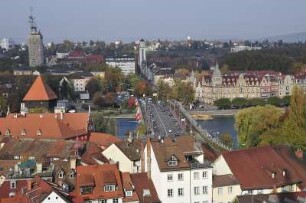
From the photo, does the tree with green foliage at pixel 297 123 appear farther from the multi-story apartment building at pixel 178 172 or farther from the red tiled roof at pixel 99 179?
the red tiled roof at pixel 99 179

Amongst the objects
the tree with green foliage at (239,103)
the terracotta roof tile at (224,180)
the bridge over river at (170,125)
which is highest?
the terracotta roof tile at (224,180)

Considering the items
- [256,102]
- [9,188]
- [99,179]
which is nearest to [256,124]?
[99,179]

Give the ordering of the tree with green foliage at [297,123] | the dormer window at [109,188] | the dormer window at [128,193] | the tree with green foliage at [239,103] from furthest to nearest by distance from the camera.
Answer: the tree with green foliage at [239,103], the tree with green foliage at [297,123], the dormer window at [128,193], the dormer window at [109,188]

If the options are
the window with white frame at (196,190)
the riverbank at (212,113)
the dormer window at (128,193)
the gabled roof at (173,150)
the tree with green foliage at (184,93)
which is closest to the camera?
the dormer window at (128,193)

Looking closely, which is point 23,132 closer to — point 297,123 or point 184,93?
point 297,123

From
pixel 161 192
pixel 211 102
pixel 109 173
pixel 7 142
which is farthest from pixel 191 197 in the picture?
pixel 211 102

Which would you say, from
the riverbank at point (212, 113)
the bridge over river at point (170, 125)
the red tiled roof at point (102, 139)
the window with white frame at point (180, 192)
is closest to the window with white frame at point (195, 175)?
the window with white frame at point (180, 192)
